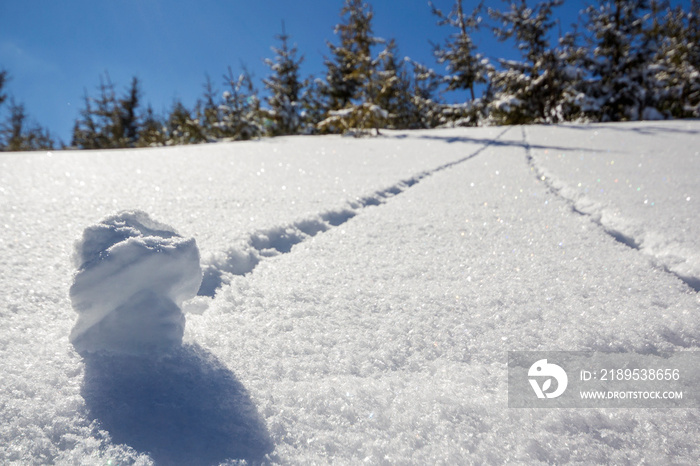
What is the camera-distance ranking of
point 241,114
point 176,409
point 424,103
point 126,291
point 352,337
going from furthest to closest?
point 424,103 < point 241,114 < point 352,337 < point 126,291 < point 176,409

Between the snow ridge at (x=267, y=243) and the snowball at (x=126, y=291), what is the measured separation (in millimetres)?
272

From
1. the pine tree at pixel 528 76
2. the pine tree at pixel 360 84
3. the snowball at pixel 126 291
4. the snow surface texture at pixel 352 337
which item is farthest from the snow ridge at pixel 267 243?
the pine tree at pixel 528 76

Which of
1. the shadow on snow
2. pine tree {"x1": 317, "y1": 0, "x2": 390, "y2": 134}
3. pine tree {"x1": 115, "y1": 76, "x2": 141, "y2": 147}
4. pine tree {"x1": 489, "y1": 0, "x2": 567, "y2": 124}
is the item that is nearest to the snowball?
the shadow on snow

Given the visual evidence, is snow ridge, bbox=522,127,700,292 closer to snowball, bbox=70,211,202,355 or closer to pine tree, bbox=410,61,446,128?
snowball, bbox=70,211,202,355

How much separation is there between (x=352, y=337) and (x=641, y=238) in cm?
125

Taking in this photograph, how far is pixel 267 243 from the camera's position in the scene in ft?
4.33

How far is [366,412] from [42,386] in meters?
0.51

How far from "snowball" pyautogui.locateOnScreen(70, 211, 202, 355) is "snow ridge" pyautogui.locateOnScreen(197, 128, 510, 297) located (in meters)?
0.27

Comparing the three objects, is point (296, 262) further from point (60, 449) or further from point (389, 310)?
point (60, 449)

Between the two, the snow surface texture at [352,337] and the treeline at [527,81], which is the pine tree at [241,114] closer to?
the treeline at [527,81]

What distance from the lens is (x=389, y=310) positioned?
848mm

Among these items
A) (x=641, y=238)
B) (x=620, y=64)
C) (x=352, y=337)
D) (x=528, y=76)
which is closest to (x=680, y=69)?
(x=620, y=64)

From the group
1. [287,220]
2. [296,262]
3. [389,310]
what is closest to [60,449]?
[389,310]

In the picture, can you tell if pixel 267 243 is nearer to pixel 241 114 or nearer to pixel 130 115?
pixel 241 114
